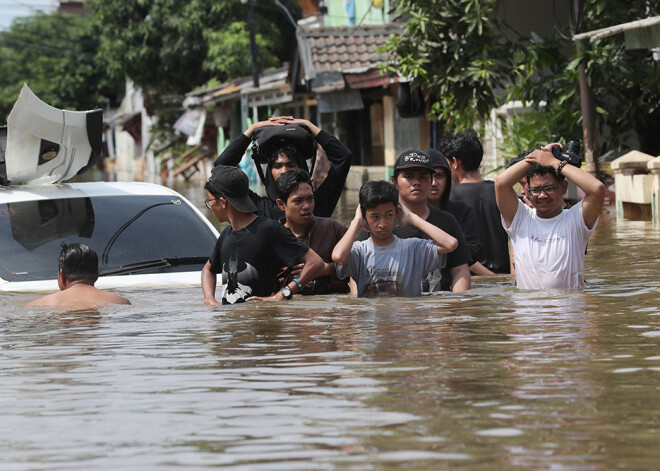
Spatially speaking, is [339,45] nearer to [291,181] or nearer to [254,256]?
[291,181]

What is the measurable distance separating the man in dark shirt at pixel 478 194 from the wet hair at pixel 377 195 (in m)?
1.52

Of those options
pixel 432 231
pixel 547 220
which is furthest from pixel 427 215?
pixel 547 220

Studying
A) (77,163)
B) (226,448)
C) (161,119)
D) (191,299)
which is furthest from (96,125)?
(161,119)

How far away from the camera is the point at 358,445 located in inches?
152

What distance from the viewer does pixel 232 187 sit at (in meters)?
6.54

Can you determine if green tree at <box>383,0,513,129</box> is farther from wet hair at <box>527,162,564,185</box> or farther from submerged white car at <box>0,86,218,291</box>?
wet hair at <box>527,162,564,185</box>

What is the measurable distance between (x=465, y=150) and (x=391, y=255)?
1.54 meters

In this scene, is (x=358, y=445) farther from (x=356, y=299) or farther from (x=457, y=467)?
(x=356, y=299)

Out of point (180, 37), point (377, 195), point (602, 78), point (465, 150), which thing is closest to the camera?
point (377, 195)

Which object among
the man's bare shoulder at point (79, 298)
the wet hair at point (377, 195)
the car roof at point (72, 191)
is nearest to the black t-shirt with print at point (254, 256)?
the wet hair at point (377, 195)

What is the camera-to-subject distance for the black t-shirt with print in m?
6.57

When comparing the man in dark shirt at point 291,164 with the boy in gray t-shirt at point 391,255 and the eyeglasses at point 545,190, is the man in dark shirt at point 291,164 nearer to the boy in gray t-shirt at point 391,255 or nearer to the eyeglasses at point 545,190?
the boy in gray t-shirt at point 391,255

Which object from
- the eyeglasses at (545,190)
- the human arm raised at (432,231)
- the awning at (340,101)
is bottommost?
the human arm raised at (432,231)

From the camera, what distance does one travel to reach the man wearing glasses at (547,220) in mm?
6605
